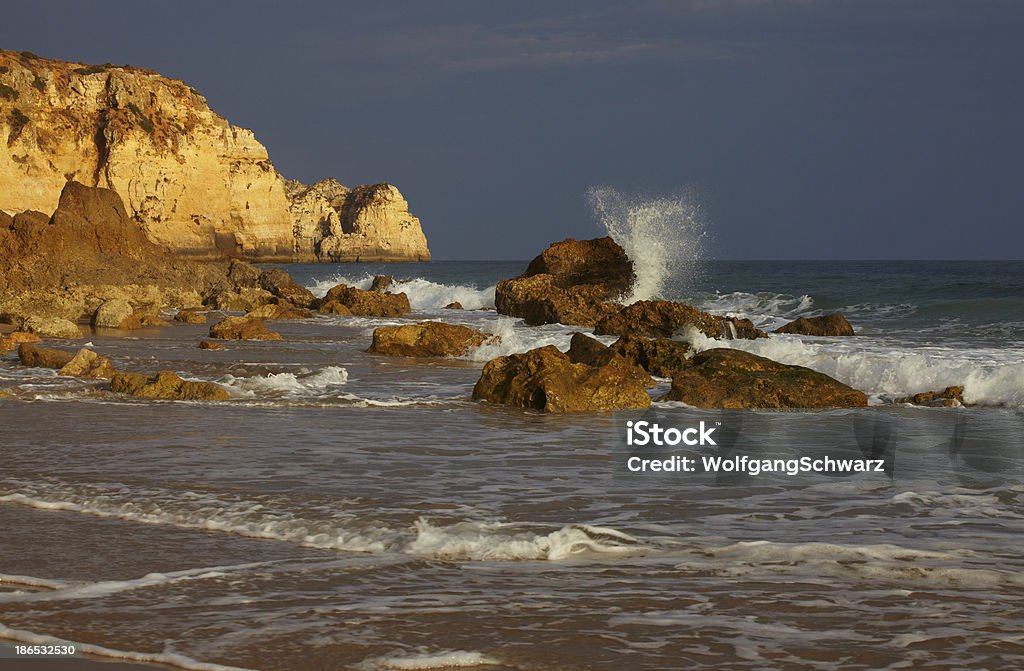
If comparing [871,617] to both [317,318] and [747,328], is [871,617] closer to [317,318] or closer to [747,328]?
[747,328]

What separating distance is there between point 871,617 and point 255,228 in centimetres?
8610

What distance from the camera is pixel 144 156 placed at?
69500 mm

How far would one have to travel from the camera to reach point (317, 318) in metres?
25.3

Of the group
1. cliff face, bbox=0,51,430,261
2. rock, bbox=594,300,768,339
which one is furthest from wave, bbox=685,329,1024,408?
cliff face, bbox=0,51,430,261

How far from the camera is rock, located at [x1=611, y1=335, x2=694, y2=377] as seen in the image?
1263 centimetres

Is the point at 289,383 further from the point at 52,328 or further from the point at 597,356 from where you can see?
the point at 52,328

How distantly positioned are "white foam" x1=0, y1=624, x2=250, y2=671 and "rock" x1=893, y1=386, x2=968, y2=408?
344 inches

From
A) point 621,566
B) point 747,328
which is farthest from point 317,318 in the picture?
point 621,566

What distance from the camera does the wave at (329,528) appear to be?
4.86 m

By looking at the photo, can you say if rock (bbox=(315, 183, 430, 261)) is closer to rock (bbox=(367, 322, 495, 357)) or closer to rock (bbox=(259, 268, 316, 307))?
rock (bbox=(259, 268, 316, 307))

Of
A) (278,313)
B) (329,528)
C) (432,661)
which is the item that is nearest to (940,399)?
(329,528)

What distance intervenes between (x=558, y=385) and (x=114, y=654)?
260 inches

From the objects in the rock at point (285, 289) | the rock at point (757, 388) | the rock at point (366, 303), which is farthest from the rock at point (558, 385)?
the rock at point (285, 289)

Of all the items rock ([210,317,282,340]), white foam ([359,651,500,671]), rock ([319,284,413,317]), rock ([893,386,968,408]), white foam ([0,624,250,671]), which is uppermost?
rock ([319,284,413,317])
